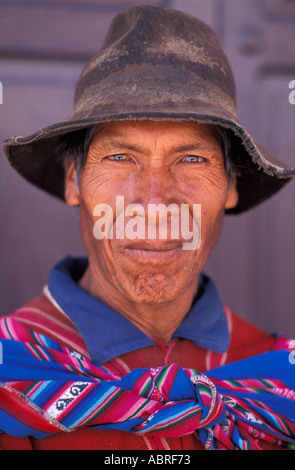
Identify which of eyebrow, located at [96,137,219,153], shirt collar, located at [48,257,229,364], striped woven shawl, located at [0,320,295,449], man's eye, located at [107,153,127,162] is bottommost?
striped woven shawl, located at [0,320,295,449]

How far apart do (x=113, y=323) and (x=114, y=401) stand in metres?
0.30

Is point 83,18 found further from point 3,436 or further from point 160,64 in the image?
point 3,436

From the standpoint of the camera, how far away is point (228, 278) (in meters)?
3.07

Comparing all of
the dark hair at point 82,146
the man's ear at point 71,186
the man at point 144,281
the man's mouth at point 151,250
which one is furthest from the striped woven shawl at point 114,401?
the dark hair at point 82,146

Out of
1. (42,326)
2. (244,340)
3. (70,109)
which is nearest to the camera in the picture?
(42,326)

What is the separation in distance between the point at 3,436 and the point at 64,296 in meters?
0.48

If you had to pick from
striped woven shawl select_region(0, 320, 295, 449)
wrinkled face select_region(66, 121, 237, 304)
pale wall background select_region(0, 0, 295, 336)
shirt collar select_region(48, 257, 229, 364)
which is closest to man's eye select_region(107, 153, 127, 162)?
wrinkled face select_region(66, 121, 237, 304)

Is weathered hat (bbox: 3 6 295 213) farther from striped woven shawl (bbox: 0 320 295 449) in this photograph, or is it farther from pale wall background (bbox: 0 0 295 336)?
pale wall background (bbox: 0 0 295 336)

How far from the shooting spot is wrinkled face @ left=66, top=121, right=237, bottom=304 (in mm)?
1587

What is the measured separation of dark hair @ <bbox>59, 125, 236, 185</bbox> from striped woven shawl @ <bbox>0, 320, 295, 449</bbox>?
0.59 metres

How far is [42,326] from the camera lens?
5.69 ft

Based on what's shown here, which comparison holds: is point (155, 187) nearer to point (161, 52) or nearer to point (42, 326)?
point (161, 52)

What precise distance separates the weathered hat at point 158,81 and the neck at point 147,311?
0.54 metres

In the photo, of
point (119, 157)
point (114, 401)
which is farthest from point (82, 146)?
point (114, 401)
